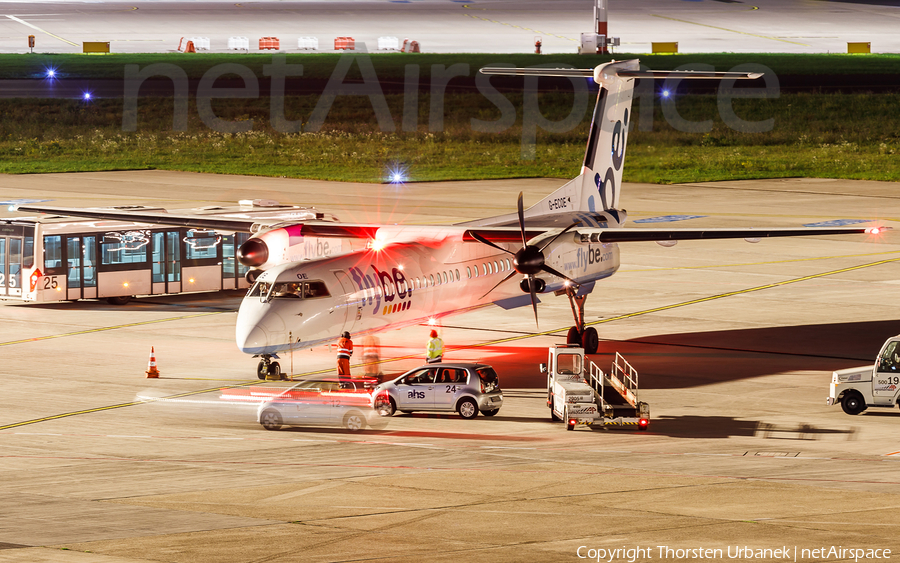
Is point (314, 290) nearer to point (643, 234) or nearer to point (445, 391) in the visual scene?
point (445, 391)

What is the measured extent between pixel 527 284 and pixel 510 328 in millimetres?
7495

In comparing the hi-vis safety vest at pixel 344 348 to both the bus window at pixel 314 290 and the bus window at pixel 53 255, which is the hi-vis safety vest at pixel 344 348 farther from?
the bus window at pixel 53 255

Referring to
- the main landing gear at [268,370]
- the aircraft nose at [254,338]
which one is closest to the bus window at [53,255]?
the main landing gear at [268,370]

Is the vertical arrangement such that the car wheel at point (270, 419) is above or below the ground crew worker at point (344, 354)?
below

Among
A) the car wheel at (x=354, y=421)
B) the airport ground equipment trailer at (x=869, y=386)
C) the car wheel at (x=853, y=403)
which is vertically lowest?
the car wheel at (x=354, y=421)

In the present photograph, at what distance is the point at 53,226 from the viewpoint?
40.2m

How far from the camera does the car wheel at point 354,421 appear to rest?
1022 inches

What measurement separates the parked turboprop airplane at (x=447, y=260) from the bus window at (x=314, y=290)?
24mm

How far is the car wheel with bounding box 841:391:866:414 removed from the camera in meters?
26.8

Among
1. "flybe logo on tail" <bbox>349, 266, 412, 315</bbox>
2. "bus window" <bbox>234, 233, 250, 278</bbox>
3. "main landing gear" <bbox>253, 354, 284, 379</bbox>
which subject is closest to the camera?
"main landing gear" <bbox>253, 354, 284, 379</bbox>

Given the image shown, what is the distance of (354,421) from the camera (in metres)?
26.0

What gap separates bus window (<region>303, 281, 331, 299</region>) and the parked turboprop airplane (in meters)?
0.02

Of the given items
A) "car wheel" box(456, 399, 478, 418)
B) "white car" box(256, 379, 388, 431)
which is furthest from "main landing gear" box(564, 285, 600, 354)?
"white car" box(256, 379, 388, 431)

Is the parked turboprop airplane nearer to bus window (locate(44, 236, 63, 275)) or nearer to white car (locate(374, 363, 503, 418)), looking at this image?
bus window (locate(44, 236, 63, 275))
